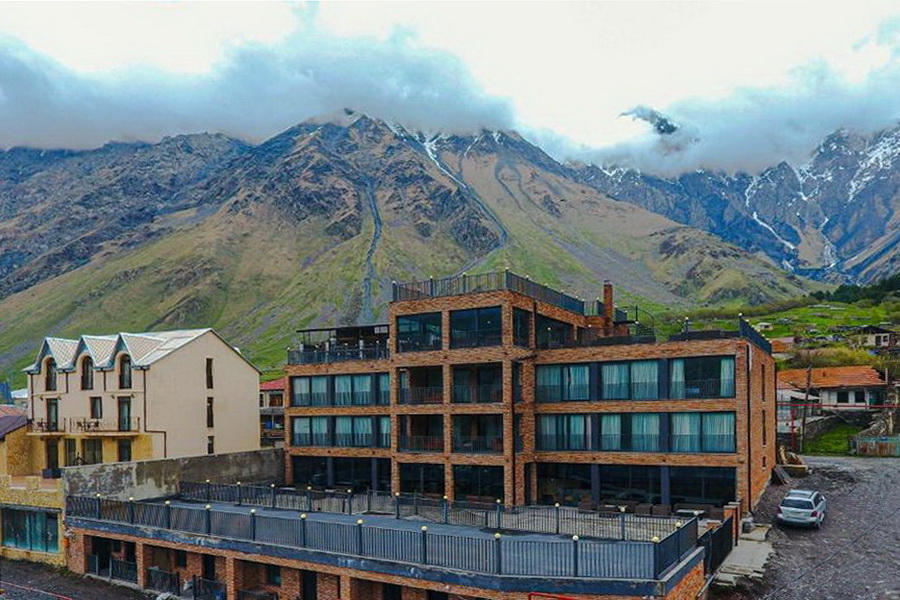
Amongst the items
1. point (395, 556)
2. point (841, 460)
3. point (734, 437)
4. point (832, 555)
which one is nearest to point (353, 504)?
point (395, 556)

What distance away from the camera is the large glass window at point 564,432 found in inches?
1585

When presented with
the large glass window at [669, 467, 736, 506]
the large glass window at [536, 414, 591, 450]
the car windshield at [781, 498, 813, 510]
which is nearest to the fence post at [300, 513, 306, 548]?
the large glass window at [536, 414, 591, 450]

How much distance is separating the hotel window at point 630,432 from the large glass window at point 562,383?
1.93m

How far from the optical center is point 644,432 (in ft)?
126

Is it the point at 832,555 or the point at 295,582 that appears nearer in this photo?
the point at 295,582

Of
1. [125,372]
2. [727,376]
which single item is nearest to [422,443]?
[727,376]

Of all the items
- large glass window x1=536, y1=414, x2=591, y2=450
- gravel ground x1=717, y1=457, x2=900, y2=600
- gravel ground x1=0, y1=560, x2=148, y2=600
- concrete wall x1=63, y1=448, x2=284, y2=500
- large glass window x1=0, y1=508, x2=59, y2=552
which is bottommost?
gravel ground x1=0, y1=560, x2=148, y2=600

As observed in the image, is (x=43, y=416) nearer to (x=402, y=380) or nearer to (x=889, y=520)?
(x=402, y=380)

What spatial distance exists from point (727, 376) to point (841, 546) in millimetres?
8790

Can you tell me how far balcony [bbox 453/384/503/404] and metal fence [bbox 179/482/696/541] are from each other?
577 cm

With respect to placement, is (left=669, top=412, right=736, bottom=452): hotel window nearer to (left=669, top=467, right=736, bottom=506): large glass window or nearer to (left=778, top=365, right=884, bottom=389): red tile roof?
(left=669, top=467, right=736, bottom=506): large glass window

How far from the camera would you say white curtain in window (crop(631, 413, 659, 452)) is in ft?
125

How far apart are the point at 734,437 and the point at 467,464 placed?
45.6 feet

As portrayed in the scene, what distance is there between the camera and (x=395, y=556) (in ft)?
85.7
